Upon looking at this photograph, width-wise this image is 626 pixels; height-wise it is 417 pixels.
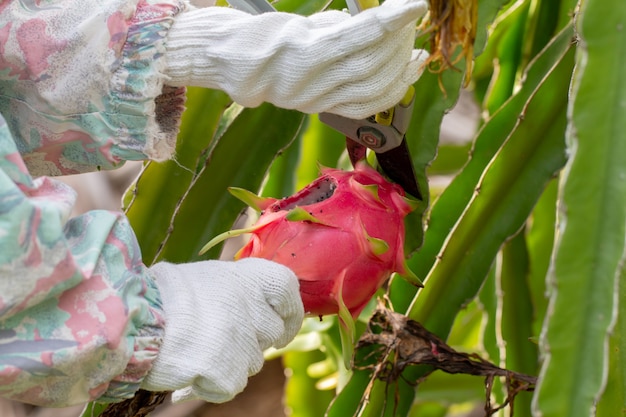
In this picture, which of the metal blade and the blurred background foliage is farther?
the metal blade

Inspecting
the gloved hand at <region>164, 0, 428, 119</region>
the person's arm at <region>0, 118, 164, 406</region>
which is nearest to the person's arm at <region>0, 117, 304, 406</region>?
the person's arm at <region>0, 118, 164, 406</region>

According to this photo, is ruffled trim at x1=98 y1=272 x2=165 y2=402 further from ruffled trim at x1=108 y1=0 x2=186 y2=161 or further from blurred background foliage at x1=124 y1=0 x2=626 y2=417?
blurred background foliage at x1=124 y1=0 x2=626 y2=417

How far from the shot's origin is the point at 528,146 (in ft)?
2.67

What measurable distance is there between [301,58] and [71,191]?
179mm

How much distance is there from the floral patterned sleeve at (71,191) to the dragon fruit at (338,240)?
100mm

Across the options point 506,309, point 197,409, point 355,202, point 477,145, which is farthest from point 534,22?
point 197,409

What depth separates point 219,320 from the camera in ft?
1.94

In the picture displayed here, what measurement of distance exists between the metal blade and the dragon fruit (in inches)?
1.1

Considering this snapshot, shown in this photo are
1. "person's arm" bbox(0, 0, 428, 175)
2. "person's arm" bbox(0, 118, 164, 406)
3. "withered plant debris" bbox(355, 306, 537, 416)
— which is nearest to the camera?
"person's arm" bbox(0, 118, 164, 406)

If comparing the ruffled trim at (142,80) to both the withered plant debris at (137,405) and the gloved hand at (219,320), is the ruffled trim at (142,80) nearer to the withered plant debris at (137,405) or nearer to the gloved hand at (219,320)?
the gloved hand at (219,320)

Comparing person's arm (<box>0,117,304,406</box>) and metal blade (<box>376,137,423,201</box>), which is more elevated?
metal blade (<box>376,137,423,201</box>)

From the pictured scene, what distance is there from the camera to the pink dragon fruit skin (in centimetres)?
63

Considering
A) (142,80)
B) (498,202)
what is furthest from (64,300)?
(498,202)

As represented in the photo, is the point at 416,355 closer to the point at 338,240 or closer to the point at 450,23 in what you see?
the point at 338,240
